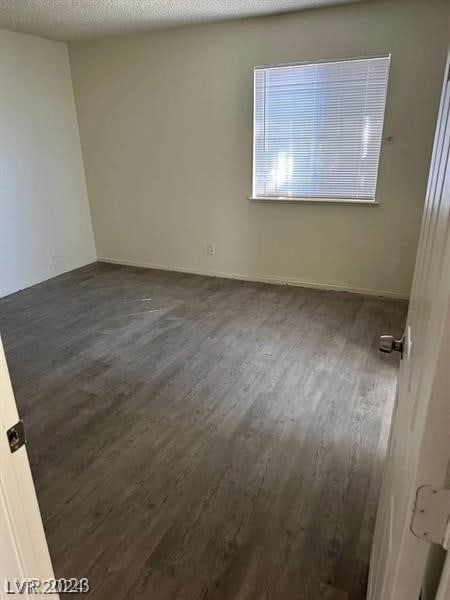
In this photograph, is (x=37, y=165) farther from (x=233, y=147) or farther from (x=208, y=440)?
(x=208, y=440)

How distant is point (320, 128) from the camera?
3789 millimetres

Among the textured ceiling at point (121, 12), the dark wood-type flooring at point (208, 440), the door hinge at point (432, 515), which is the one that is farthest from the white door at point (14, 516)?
the textured ceiling at point (121, 12)

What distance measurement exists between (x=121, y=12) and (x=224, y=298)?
8.74 ft

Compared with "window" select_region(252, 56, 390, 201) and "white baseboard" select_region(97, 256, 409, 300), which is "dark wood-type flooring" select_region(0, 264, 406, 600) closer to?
"white baseboard" select_region(97, 256, 409, 300)

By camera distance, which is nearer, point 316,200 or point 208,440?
point 208,440

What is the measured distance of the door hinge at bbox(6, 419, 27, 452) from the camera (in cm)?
74

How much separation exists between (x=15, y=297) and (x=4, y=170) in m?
1.31

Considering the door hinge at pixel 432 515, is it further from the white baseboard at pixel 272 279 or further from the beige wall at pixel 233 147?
the white baseboard at pixel 272 279

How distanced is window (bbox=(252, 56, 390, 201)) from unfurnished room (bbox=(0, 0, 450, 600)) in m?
0.02

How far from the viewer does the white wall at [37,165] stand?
415cm

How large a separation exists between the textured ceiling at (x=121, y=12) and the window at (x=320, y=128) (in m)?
0.52

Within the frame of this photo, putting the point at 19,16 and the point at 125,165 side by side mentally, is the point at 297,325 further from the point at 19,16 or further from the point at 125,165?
the point at 19,16

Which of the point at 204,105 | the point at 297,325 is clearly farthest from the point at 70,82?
the point at 297,325

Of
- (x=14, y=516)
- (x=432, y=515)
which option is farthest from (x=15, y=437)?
(x=432, y=515)
